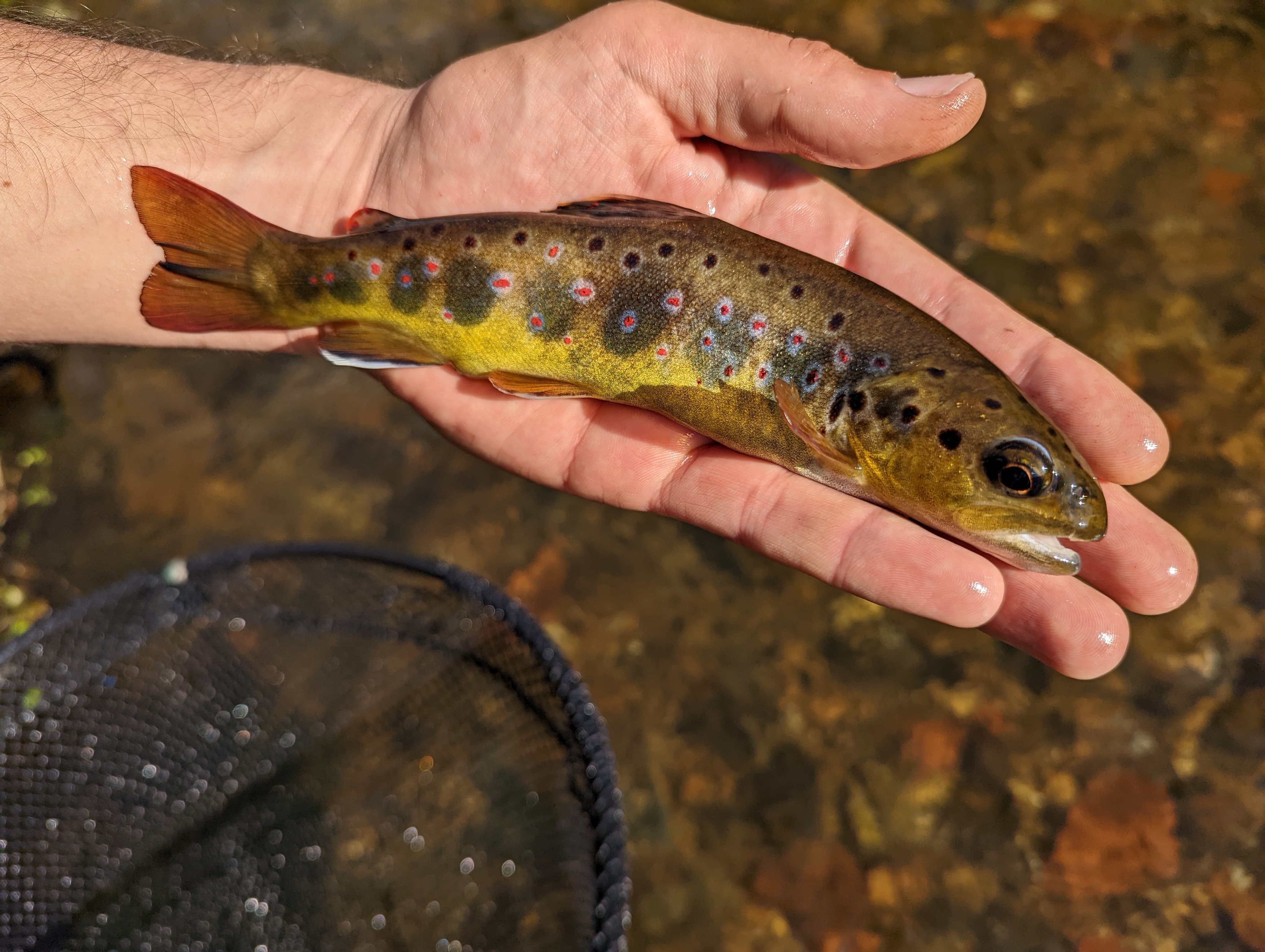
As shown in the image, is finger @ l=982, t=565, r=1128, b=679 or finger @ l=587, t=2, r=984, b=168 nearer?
finger @ l=982, t=565, r=1128, b=679

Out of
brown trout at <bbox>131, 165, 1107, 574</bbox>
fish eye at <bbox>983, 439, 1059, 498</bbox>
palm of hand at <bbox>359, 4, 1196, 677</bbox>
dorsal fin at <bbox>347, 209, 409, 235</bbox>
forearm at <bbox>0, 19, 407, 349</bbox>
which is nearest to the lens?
fish eye at <bbox>983, 439, 1059, 498</bbox>

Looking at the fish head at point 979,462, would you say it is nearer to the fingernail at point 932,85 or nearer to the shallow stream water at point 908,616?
the fingernail at point 932,85

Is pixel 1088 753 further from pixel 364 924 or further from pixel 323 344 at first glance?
pixel 323 344

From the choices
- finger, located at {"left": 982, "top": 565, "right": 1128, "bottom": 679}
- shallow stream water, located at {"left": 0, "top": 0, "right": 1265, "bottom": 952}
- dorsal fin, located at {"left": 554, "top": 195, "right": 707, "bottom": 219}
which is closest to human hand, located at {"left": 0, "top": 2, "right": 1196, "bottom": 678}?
finger, located at {"left": 982, "top": 565, "right": 1128, "bottom": 679}

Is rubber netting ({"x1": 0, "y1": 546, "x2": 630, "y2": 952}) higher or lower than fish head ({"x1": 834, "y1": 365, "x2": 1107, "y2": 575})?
lower

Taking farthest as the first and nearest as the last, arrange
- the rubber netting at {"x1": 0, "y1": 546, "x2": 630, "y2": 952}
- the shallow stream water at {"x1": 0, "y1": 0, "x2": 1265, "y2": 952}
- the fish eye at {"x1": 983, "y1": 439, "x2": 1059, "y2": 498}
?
the shallow stream water at {"x1": 0, "y1": 0, "x2": 1265, "y2": 952}
the rubber netting at {"x1": 0, "y1": 546, "x2": 630, "y2": 952}
the fish eye at {"x1": 983, "y1": 439, "x2": 1059, "y2": 498}

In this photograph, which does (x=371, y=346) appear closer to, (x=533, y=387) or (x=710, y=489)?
(x=533, y=387)

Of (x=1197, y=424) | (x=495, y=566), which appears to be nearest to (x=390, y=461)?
(x=495, y=566)

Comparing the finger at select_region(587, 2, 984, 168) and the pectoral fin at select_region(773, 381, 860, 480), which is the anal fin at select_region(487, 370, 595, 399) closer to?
the pectoral fin at select_region(773, 381, 860, 480)

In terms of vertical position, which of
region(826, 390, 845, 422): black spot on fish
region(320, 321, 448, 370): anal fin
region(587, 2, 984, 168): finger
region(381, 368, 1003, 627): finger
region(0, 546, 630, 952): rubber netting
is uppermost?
region(587, 2, 984, 168): finger

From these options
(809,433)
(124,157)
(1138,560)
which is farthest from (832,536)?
(124,157)
